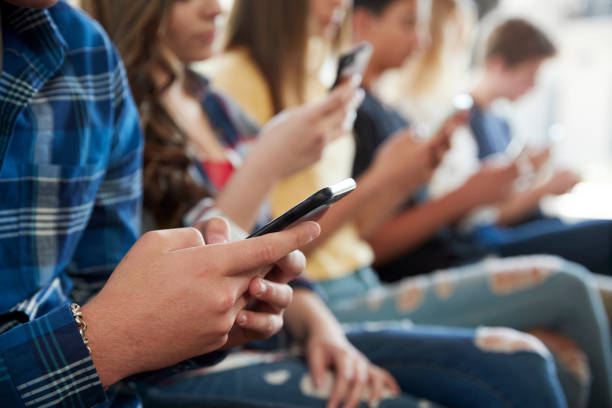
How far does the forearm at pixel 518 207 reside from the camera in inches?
69.6

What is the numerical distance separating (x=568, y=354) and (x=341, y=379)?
1.67 feet

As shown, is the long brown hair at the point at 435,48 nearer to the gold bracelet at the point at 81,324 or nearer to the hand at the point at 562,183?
the hand at the point at 562,183

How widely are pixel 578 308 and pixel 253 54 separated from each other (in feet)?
2.26

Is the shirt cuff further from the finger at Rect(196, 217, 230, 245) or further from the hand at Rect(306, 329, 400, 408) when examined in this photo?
the hand at Rect(306, 329, 400, 408)

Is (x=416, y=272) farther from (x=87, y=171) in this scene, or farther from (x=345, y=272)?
(x=87, y=171)

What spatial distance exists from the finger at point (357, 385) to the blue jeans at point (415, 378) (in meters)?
0.03

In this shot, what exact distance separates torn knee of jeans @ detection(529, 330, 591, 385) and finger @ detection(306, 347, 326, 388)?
48 centimetres

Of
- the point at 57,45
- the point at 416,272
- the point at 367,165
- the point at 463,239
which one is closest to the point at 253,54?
the point at 367,165

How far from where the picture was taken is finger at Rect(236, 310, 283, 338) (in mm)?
475

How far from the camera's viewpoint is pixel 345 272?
1076 mm

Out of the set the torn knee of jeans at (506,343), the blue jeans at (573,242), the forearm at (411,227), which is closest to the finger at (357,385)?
the torn knee of jeans at (506,343)

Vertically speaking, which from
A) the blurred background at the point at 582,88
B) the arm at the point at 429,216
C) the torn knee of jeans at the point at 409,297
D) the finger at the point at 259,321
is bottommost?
the blurred background at the point at 582,88

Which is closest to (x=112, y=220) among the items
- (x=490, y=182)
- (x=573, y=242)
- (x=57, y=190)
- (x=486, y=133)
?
(x=57, y=190)

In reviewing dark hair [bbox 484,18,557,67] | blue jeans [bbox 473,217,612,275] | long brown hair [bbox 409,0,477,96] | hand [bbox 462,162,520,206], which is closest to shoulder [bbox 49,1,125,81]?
hand [bbox 462,162,520,206]
